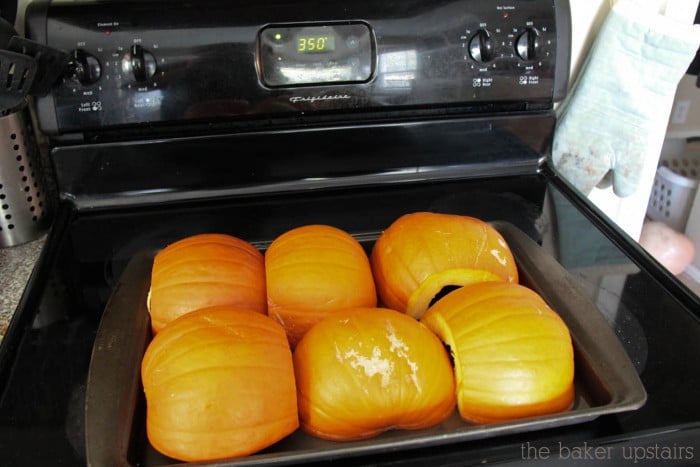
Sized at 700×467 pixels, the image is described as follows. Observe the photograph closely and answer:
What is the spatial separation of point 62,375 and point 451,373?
0.34 metres

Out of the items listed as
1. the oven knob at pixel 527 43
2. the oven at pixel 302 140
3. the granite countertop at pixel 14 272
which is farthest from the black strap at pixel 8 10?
the oven knob at pixel 527 43

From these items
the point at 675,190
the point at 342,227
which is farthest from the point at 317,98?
the point at 675,190

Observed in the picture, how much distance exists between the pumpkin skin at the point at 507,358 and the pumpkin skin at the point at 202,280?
190mm

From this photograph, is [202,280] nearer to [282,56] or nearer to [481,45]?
[282,56]

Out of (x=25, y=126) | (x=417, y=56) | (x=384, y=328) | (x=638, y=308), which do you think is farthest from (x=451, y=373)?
(x=25, y=126)

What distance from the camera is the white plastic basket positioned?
1904 mm

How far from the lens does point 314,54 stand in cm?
77

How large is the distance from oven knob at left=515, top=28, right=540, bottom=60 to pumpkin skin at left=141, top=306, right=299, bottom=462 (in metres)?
0.54

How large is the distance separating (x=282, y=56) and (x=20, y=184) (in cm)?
36

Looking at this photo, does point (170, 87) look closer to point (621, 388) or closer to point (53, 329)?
point (53, 329)

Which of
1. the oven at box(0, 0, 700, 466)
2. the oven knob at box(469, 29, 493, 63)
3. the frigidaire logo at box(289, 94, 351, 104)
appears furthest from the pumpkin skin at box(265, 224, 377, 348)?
the oven knob at box(469, 29, 493, 63)

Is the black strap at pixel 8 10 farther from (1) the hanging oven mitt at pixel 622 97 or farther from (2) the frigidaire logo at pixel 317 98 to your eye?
(1) the hanging oven mitt at pixel 622 97

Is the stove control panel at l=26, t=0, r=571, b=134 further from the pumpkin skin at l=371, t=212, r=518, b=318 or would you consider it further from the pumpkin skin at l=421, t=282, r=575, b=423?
the pumpkin skin at l=421, t=282, r=575, b=423

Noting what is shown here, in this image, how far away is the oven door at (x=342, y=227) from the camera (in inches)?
18.8
